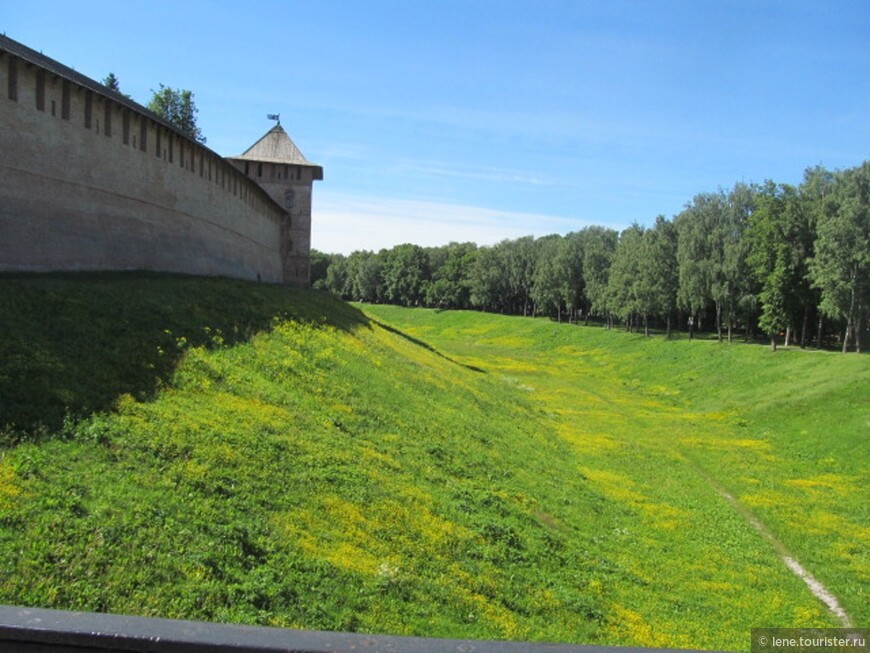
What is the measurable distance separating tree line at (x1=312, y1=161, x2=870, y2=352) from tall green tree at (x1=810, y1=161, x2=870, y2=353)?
0.19ft

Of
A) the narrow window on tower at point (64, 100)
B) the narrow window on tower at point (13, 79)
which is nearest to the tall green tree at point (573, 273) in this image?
the narrow window on tower at point (64, 100)

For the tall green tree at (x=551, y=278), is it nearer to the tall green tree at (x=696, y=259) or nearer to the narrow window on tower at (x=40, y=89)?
the tall green tree at (x=696, y=259)

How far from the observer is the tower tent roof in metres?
44.6

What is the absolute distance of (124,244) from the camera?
2200 cm

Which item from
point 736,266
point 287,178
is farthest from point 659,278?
point 287,178

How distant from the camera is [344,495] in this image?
11.3m

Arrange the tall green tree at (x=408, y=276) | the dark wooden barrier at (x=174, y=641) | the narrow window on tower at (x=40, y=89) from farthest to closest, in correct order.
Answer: the tall green tree at (x=408, y=276) < the narrow window on tower at (x=40, y=89) < the dark wooden barrier at (x=174, y=641)

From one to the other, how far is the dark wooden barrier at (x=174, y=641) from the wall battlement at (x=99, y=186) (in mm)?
16916

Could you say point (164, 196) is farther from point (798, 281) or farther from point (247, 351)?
point (798, 281)

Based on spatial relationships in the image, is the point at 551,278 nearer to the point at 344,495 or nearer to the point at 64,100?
the point at 64,100

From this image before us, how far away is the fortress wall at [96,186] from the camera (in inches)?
684

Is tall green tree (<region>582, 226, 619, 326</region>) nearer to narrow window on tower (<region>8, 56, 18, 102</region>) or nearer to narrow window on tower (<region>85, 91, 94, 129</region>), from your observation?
narrow window on tower (<region>85, 91, 94, 129</region>)

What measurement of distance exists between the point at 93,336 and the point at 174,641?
467 inches

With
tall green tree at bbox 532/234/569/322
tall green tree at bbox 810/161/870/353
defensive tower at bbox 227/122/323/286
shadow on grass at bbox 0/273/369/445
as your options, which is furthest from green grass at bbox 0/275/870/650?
tall green tree at bbox 532/234/569/322
